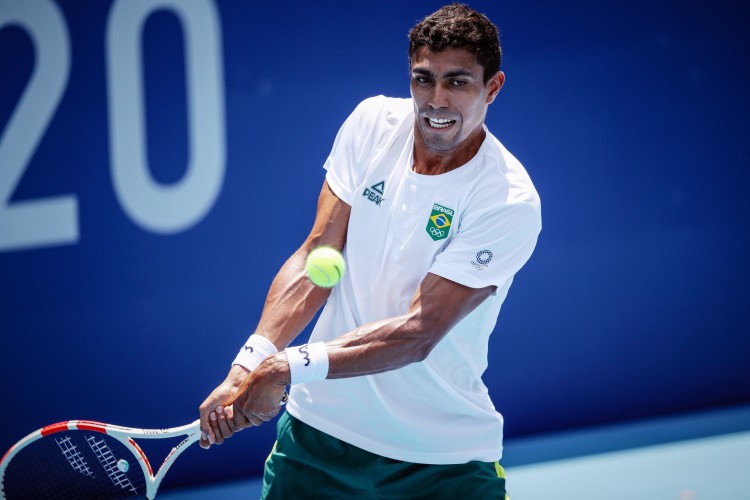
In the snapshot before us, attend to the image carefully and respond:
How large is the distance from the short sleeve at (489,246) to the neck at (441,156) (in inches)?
7.3

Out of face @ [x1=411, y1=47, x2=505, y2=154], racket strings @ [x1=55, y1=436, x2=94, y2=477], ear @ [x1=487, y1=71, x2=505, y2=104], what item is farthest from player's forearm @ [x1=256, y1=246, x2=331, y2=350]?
racket strings @ [x1=55, y1=436, x2=94, y2=477]

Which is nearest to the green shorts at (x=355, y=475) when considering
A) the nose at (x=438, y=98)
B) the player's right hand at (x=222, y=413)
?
the player's right hand at (x=222, y=413)

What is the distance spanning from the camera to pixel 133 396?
4.97 metres

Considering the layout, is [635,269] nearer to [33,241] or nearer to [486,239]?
[486,239]

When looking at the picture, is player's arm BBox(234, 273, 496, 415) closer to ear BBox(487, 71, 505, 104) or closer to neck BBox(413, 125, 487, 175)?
neck BBox(413, 125, 487, 175)

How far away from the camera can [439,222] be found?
9.53 ft

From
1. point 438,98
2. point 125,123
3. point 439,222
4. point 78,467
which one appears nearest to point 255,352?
point 439,222

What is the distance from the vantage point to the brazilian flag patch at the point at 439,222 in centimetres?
290

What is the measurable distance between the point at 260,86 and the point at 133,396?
65.4 inches

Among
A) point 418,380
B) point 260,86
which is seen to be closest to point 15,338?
point 260,86

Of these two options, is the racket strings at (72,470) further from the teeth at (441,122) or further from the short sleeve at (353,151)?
the teeth at (441,122)

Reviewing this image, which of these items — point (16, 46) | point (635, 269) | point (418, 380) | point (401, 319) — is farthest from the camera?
point (635, 269)

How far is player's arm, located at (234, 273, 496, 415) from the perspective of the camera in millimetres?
2746

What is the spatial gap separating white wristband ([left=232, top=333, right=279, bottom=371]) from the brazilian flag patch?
23.9 inches
